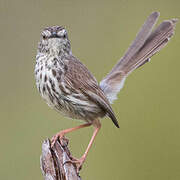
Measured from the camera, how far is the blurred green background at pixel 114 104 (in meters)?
8.83

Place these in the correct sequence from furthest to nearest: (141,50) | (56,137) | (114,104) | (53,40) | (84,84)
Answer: (114,104) → (141,50) → (84,84) → (53,40) → (56,137)

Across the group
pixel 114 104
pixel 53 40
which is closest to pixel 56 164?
pixel 53 40

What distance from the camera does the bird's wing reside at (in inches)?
282

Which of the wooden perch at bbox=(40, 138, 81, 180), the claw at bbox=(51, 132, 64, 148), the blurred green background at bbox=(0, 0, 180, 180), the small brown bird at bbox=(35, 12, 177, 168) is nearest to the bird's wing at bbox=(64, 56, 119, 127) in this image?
the small brown bird at bbox=(35, 12, 177, 168)

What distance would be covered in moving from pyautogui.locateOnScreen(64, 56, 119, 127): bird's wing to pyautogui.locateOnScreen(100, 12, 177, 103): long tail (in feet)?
2.51

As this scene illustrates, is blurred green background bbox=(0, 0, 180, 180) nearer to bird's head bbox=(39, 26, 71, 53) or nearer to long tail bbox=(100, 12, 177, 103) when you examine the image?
long tail bbox=(100, 12, 177, 103)

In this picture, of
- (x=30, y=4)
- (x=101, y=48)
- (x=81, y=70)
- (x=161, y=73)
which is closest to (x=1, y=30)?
(x=30, y=4)

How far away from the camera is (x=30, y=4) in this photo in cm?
1061

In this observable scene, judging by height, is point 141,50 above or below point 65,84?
above

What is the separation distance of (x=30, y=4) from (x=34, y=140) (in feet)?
8.42

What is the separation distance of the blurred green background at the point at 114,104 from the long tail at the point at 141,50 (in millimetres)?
1055

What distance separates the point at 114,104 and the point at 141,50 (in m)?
1.46

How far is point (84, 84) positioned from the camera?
725 cm

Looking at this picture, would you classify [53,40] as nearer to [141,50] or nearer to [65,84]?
[65,84]
